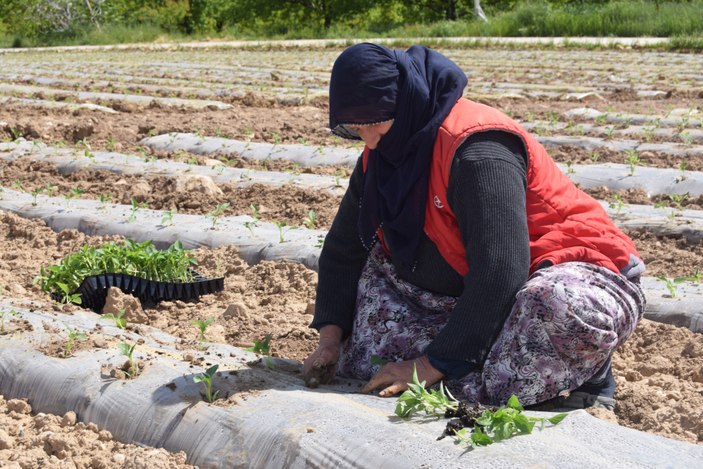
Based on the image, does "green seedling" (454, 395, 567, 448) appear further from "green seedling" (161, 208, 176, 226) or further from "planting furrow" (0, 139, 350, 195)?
"planting furrow" (0, 139, 350, 195)

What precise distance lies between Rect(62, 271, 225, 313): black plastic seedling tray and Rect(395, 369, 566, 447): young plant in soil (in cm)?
179

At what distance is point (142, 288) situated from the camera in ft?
12.9

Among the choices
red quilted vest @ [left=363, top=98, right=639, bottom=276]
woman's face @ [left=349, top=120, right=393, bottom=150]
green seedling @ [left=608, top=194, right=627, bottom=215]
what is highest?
woman's face @ [left=349, top=120, right=393, bottom=150]

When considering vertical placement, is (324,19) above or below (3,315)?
above

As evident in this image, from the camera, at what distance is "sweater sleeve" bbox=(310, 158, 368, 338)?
306 centimetres

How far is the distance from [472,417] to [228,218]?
2905 mm

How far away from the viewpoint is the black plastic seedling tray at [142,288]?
385 centimetres

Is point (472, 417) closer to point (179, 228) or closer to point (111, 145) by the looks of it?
point (179, 228)

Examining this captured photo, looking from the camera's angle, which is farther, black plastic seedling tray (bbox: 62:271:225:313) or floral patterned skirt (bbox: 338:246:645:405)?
black plastic seedling tray (bbox: 62:271:225:313)

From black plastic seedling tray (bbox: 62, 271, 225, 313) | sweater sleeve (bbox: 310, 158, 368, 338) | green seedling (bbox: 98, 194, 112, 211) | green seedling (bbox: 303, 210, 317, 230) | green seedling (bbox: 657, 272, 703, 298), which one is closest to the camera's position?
sweater sleeve (bbox: 310, 158, 368, 338)

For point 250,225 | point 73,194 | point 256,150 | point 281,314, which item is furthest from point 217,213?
point 256,150

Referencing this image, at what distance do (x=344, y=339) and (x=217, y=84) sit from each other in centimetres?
896

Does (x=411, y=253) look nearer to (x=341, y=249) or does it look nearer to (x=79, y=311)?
(x=341, y=249)

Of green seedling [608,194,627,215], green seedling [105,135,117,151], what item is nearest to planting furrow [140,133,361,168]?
green seedling [105,135,117,151]
